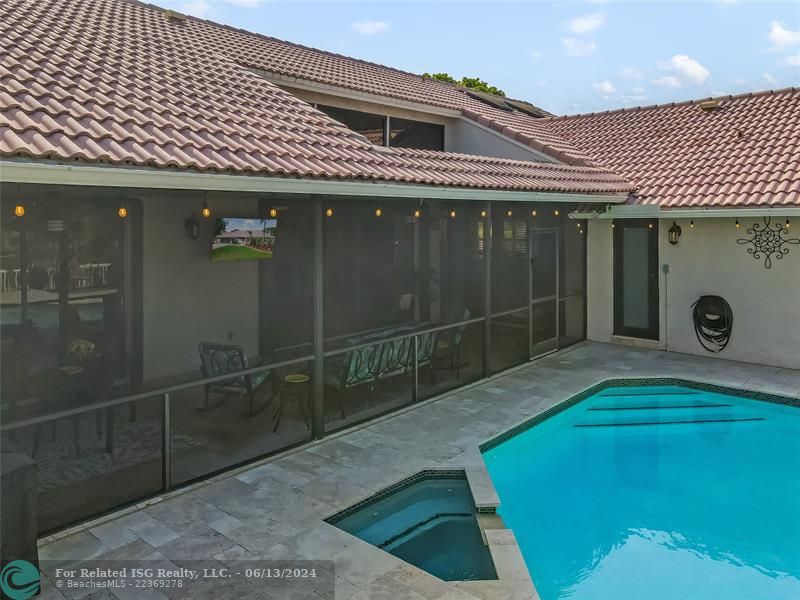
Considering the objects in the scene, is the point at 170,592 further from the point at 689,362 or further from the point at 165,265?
the point at 689,362

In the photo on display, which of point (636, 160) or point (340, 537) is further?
point (636, 160)

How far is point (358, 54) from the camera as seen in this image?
653 inches

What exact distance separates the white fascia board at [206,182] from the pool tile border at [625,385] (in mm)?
3199

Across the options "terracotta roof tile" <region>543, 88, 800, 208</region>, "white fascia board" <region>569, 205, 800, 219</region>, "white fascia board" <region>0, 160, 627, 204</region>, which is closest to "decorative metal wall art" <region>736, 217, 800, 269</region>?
"white fascia board" <region>569, 205, 800, 219</region>

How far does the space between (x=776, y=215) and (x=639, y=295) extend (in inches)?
131

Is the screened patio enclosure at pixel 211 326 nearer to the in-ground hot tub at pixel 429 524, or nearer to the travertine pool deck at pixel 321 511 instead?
the travertine pool deck at pixel 321 511

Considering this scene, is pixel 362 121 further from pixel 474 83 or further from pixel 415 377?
pixel 474 83

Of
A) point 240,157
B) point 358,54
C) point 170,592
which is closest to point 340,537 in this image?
point 170,592

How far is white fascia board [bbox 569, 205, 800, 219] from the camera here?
10281mm

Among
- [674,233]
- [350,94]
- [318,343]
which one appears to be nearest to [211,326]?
[318,343]

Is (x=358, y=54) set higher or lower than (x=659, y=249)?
higher

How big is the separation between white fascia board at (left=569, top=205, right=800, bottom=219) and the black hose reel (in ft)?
5.59

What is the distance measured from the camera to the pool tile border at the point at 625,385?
7989 millimetres

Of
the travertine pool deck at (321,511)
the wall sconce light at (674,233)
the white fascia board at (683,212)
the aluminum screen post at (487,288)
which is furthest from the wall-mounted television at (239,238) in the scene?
the wall sconce light at (674,233)
